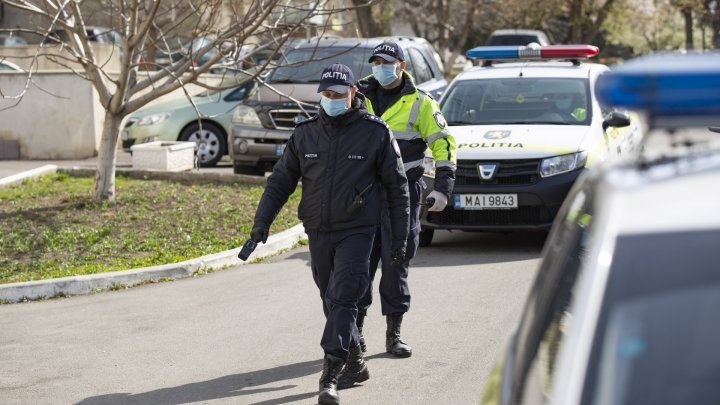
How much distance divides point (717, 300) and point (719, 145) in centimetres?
66

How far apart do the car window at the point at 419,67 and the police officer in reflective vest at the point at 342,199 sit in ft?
29.1

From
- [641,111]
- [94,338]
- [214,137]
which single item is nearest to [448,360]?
[94,338]

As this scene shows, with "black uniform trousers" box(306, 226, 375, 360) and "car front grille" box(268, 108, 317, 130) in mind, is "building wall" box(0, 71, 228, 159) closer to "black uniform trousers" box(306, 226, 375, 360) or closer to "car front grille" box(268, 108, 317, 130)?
"car front grille" box(268, 108, 317, 130)

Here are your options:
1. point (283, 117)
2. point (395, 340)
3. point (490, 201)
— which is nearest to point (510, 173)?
point (490, 201)

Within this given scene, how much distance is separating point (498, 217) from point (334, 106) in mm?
4545

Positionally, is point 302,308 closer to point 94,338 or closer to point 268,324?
point 268,324

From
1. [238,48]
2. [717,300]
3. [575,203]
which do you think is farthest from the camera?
[238,48]

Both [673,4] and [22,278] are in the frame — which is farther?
[673,4]

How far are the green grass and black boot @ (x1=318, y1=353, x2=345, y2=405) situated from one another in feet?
13.5

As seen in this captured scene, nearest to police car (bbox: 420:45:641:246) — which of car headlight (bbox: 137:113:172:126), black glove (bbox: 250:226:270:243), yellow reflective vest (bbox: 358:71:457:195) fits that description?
yellow reflective vest (bbox: 358:71:457:195)

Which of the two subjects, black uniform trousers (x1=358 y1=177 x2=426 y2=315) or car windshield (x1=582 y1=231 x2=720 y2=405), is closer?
car windshield (x1=582 y1=231 x2=720 y2=405)

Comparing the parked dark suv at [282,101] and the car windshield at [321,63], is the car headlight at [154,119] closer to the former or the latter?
the parked dark suv at [282,101]

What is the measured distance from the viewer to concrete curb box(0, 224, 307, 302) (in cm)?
920

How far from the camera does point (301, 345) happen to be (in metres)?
7.51
